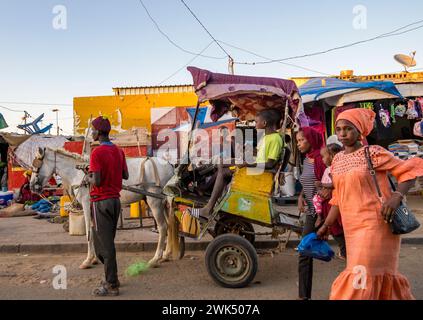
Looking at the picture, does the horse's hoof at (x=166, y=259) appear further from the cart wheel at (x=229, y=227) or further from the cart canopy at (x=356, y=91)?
the cart canopy at (x=356, y=91)

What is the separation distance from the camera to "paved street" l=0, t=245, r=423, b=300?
16.1 ft

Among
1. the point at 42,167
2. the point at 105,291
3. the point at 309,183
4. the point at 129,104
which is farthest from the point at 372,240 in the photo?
the point at 129,104

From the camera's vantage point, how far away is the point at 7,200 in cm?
1394

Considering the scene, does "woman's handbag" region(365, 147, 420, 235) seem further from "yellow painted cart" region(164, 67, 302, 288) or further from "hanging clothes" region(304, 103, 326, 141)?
"hanging clothes" region(304, 103, 326, 141)

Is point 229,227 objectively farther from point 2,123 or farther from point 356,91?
point 2,123

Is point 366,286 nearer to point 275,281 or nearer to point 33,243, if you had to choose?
point 275,281

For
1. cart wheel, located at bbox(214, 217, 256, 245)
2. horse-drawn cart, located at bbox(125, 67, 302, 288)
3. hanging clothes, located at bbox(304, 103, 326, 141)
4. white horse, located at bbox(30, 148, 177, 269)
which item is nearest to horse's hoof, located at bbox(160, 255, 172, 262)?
white horse, located at bbox(30, 148, 177, 269)

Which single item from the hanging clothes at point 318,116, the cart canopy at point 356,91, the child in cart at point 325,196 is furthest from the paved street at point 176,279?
the hanging clothes at point 318,116

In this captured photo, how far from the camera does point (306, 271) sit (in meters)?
4.34

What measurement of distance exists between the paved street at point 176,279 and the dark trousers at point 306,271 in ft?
1.05

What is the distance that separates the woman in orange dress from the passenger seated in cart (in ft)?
6.51

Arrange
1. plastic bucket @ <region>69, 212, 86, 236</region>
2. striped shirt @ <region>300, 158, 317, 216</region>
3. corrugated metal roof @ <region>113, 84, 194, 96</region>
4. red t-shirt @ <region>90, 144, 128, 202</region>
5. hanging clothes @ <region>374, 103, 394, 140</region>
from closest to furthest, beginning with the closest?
striped shirt @ <region>300, 158, 317, 216</region>
red t-shirt @ <region>90, 144, 128, 202</region>
plastic bucket @ <region>69, 212, 86, 236</region>
hanging clothes @ <region>374, 103, 394, 140</region>
corrugated metal roof @ <region>113, 84, 194, 96</region>
